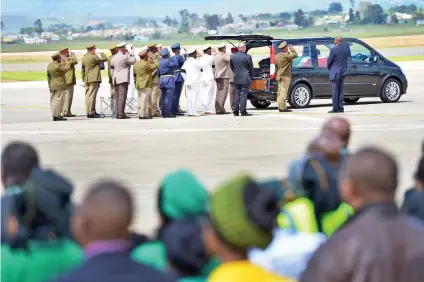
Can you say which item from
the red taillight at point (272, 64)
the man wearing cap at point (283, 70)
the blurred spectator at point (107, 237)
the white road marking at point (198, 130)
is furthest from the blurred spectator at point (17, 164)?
the red taillight at point (272, 64)

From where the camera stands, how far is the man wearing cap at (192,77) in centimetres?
2480

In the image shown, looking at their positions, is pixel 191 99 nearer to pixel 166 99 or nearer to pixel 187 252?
pixel 166 99

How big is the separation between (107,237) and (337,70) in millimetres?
20122

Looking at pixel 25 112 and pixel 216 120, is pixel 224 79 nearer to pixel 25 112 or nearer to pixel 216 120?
pixel 216 120

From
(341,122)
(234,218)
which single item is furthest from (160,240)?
(341,122)

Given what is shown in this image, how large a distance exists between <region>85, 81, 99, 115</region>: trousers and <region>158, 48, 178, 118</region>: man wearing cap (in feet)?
5.72

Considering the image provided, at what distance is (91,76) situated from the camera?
25.1 meters

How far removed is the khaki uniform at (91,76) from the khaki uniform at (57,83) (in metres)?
0.80

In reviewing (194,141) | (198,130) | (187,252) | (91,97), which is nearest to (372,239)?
(187,252)

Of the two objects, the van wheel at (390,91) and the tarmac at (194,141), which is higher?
the tarmac at (194,141)

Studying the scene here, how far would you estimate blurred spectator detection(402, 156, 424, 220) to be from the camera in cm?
604

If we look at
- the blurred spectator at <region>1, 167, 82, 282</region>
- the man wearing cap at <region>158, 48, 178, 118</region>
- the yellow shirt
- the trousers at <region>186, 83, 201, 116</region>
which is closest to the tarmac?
the man wearing cap at <region>158, 48, 178, 118</region>

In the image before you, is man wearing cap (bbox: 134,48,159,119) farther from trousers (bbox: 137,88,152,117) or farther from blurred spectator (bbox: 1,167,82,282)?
blurred spectator (bbox: 1,167,82,282)

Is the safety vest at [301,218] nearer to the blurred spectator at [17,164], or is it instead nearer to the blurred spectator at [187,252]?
the blurred spectator at [187,252]
